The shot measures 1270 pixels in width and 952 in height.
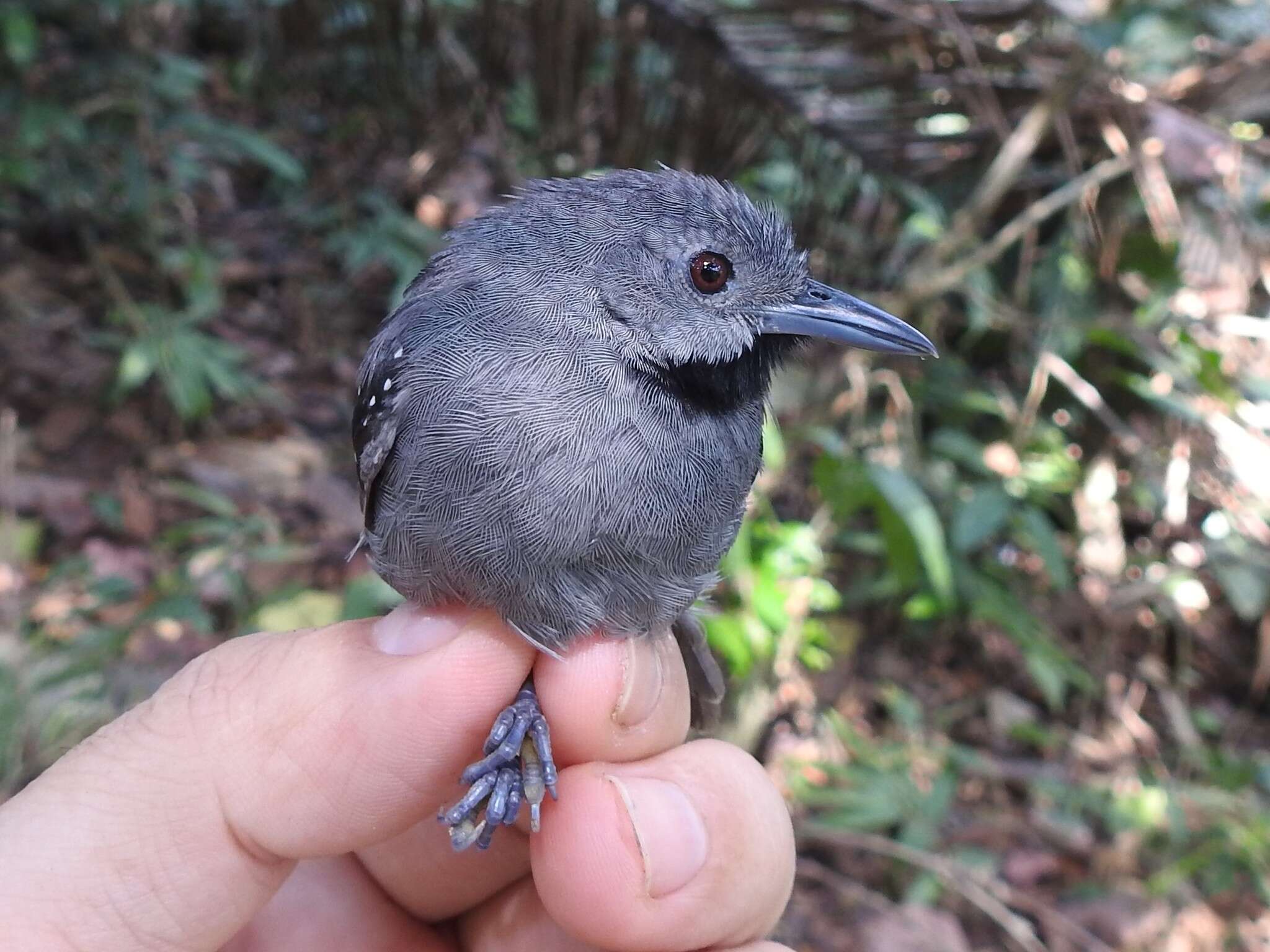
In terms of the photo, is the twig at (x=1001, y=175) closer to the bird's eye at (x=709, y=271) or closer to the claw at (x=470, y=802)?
the bird's eye at (x=709, y=271)

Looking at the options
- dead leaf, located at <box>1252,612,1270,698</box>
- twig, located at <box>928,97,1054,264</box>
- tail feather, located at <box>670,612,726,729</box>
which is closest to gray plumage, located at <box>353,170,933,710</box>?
tail feather, located at <box>670,612,726,729</box>

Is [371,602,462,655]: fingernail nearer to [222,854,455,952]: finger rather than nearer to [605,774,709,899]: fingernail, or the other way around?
[605,774,709,899]: fingernail

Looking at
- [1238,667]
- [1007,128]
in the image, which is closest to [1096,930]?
[1238,667]

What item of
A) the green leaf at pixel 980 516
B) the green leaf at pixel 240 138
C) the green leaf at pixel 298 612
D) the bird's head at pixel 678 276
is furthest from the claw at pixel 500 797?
the green leaf at pixel 240 138

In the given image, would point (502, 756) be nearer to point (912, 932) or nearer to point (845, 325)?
point (845, 325)

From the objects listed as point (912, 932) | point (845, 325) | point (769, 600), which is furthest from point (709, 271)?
point (912, 932)

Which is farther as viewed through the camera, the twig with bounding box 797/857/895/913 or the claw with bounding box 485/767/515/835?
the twig with bounding box 797/857/895/913
